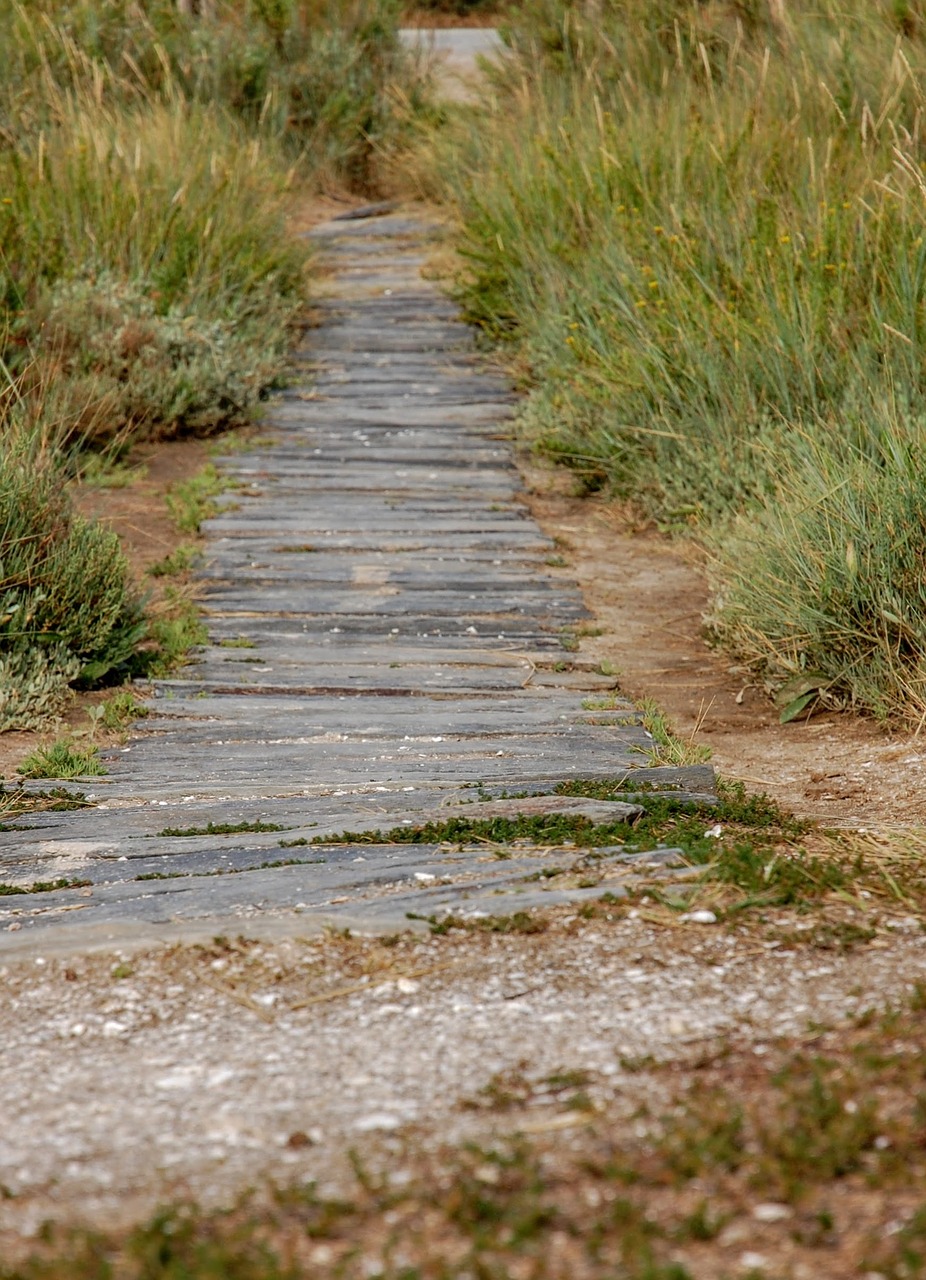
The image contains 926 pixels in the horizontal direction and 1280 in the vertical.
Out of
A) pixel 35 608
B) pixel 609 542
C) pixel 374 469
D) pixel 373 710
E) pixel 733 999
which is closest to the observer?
A: pixel 733 999

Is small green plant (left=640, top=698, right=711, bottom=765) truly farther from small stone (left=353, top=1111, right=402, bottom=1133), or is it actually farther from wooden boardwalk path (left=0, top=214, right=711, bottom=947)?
small stone (left=353, top=1111, right=402, bottom=1133)

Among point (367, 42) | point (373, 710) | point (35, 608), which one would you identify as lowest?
point (373, 710)

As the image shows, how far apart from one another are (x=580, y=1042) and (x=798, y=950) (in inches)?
20.6

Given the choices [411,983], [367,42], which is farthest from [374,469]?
[367,42]

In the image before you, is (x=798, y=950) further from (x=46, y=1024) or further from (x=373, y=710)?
(x=373, y=710)

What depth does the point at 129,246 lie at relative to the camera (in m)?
8.60

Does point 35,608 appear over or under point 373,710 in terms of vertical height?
over

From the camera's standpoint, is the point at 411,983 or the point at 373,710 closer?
the point at 411,983

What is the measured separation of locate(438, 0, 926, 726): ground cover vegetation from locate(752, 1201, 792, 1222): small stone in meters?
2.76

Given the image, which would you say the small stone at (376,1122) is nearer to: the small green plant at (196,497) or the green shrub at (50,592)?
the green shrub at (50,592)

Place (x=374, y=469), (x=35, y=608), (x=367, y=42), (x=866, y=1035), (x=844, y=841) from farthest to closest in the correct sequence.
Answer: (x=367, y=42) → (x=374, y=469) → (x=35, y=608) → (x=844, y=841) → (x=866, y=1035)

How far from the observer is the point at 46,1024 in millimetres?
2504

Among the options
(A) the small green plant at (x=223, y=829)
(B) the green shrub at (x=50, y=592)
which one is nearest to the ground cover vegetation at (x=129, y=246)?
(B) the green shrub at (x=50, y=592)

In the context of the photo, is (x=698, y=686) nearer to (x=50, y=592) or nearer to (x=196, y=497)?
(x=50, y=592)
